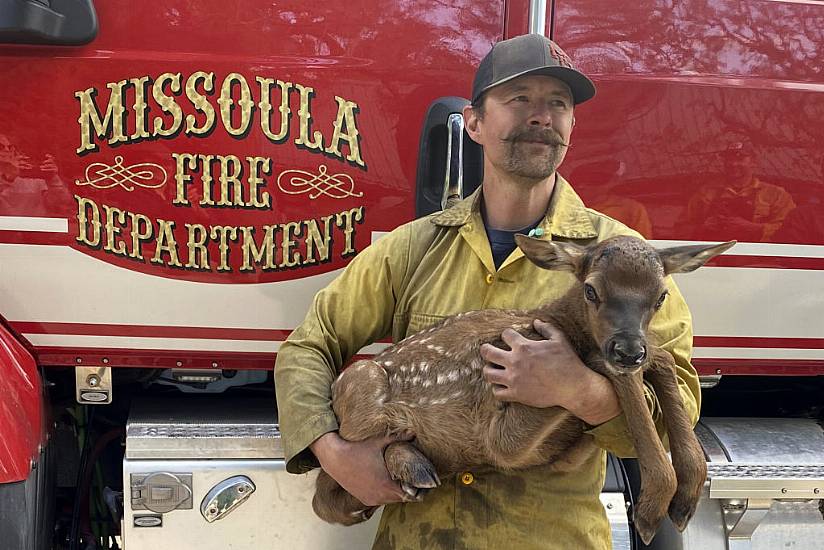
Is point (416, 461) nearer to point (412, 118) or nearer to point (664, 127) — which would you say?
point (412, 118)

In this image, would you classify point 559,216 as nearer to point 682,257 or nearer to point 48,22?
point 682,257

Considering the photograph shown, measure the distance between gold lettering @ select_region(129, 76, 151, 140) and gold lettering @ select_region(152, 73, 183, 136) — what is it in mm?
26

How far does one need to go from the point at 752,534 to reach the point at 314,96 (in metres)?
1.96

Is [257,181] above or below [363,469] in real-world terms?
above

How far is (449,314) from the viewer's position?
81.3 inches

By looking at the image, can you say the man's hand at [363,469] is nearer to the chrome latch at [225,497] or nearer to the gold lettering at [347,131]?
the chrome latch at [225,497]

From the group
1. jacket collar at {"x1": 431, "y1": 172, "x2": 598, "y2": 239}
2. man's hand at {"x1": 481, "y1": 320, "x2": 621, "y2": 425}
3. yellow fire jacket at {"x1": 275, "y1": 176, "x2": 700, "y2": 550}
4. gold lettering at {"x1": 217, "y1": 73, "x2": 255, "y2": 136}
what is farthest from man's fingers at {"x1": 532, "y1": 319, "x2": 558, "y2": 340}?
gold lettering at {"x1": 217, "y1": 73, "x2": 255, "y2": 136}

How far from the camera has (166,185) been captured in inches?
95.0

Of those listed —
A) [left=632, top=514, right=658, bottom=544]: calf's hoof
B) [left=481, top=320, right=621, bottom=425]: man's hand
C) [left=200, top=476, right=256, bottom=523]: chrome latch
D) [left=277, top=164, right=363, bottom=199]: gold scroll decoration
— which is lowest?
[left=200, top=476, right=256, bottom=523]: chrome latch

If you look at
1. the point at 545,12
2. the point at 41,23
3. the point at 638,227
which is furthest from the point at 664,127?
the point at 41,23

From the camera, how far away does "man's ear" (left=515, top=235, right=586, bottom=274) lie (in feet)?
5.36

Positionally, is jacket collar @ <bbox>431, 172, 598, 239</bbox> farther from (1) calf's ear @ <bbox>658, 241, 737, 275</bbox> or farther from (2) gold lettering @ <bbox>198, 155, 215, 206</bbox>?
(2) gold lettering @ <bbox>198, 155, 215, 206</bbox>

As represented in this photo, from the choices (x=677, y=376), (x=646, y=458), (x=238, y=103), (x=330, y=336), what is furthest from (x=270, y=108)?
(x=646, y=458)

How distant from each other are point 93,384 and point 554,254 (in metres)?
1.60
